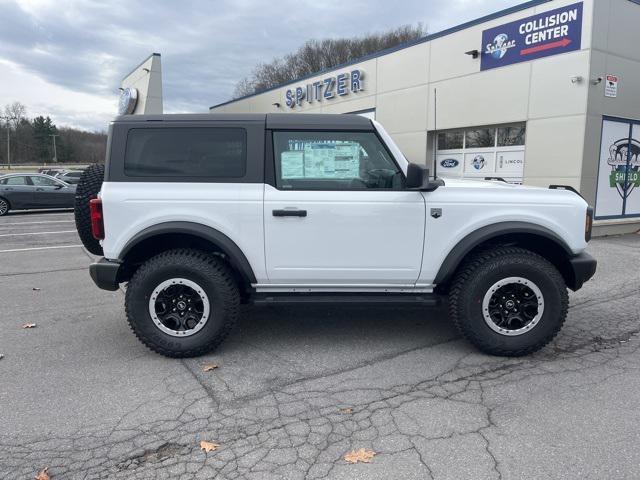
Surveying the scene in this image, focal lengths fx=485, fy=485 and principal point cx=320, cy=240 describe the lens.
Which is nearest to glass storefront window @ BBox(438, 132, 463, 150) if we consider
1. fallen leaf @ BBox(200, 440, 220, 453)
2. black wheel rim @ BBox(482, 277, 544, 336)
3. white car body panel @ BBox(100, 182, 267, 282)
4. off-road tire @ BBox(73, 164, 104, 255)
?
black wheel rim @ BBox(482, 277, 544, 336)

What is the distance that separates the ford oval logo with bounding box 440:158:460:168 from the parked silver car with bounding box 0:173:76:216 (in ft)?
40.4

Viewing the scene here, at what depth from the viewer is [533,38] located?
11.5 metres

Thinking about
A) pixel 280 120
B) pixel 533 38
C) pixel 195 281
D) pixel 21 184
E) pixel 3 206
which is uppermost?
pixel 533 38

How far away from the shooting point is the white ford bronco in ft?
12.8

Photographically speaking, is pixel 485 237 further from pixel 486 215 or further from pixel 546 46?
pixel 546 46

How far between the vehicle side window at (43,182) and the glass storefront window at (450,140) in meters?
13.2

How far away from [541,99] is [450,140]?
3.31m

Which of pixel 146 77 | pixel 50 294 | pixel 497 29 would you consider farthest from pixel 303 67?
pixel 50 294

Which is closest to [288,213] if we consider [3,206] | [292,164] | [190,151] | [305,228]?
[305,228]

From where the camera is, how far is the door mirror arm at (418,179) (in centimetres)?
376

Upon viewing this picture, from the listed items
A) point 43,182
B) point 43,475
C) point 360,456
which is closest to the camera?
point 43,475

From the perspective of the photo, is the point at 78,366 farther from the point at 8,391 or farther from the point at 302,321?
the point at 302,321

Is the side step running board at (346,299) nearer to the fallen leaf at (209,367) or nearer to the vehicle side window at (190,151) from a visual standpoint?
the fallen leaf at (209,367)

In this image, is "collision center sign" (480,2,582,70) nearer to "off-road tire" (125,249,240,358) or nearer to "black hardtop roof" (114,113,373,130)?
"black hardtop roof" (114,113,373,130)
